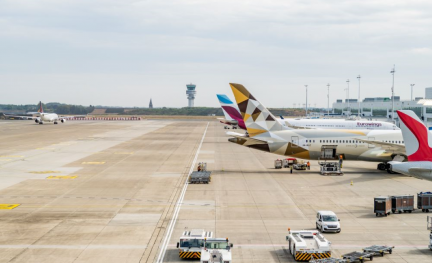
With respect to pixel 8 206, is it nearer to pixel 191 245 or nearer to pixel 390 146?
pixel 191 245

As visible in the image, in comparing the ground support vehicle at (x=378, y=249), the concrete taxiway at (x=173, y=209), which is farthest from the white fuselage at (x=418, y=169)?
the ground support vehicle at (x=378, y=249)

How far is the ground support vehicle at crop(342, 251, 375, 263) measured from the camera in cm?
2572

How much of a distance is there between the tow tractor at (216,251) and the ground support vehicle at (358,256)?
6182mm

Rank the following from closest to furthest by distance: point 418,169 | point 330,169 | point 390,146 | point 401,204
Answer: point 418,169 < point 401,204 < point 330,169 < point 390,146

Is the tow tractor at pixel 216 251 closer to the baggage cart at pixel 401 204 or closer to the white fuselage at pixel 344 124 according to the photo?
the baggage cart at pixel 401 204

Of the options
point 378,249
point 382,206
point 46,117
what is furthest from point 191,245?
point 46,117

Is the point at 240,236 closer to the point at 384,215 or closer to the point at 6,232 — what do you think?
the point at 384,215

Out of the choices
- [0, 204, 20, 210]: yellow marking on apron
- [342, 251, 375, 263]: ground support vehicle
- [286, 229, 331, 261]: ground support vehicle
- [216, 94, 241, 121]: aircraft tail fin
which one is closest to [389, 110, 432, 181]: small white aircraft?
[342, 251, 375, 263]: ground support vehicle

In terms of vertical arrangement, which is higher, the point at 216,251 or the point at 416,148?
the point at 416,148

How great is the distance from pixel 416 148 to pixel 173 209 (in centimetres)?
1843

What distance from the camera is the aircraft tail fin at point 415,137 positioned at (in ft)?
102

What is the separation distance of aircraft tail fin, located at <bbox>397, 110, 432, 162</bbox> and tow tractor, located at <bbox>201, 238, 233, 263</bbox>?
1378 centimetres

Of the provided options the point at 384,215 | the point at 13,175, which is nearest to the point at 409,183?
the point at 384,215

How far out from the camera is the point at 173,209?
39.0 meters
